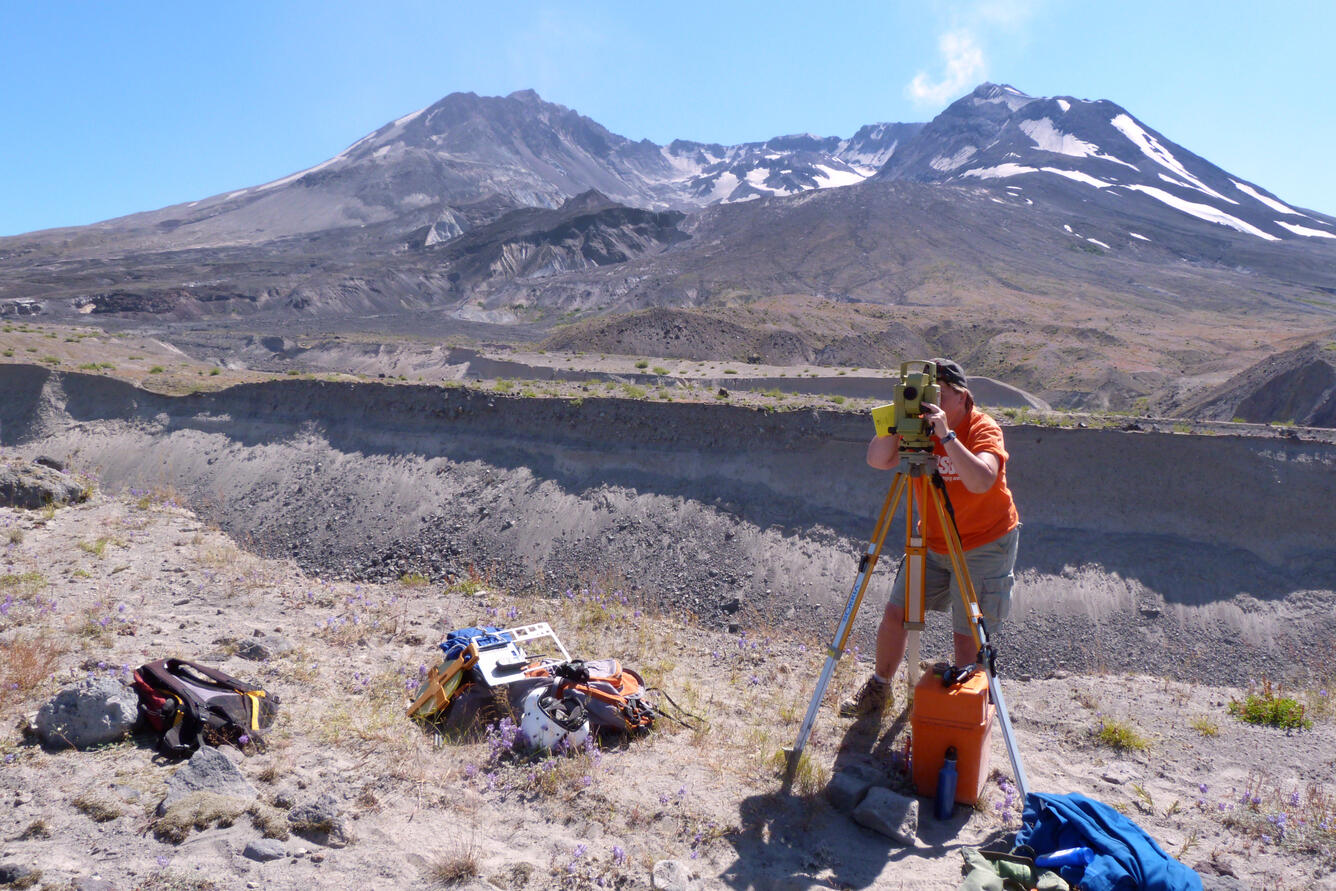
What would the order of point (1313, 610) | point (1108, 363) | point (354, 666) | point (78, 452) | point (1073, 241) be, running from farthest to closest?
point (1073, 241)
point (1108, 363)
point (78, 452)
point (1313, 610)
point (354, 666)

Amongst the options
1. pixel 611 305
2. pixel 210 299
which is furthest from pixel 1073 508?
pixel 210 299

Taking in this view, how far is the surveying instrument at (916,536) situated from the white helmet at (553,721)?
1280 mm

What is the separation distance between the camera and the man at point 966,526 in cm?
435

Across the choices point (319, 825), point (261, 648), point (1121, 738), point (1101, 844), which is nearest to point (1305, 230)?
point (1121, 738)

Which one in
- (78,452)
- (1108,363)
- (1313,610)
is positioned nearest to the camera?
(1313,610)

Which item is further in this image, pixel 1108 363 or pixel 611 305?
pixel 611 305

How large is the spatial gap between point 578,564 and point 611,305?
5812cm

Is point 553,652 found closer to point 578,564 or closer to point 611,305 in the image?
point 578,564

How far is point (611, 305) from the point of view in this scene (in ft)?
228

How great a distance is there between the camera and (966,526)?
4.52m

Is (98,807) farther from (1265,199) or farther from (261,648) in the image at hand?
(1265,199)

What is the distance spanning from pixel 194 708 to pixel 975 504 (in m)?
4.78

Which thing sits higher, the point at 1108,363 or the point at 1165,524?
the point at 1108,363

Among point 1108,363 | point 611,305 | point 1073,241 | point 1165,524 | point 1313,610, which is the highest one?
point 1073,241
